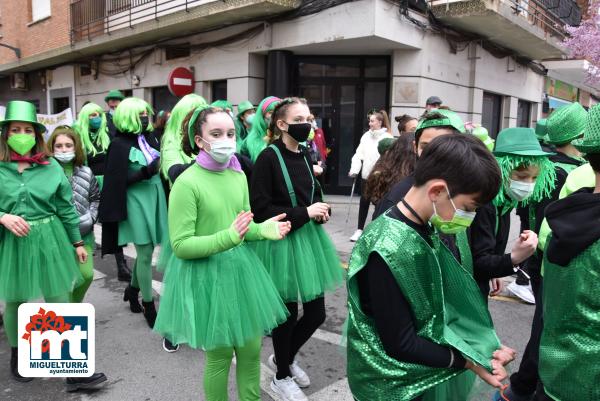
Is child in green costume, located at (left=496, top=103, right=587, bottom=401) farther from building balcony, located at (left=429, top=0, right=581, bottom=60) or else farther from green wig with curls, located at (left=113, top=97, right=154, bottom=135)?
building balcony, located at (left=429, top=0, right=581, bottom=60)

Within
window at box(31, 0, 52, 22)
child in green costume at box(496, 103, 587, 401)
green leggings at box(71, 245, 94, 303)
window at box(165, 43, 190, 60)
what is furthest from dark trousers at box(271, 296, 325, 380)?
window at box(31, 0, 52, 22)

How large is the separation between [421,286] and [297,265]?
162cm

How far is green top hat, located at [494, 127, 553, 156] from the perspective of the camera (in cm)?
262

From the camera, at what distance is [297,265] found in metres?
3.07

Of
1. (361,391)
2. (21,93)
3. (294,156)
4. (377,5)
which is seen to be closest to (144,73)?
(377,5)

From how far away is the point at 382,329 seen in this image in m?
1.52

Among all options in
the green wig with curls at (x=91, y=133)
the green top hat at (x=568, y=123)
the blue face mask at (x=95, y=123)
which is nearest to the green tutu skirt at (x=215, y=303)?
the green top hat at (x=568, y=123)

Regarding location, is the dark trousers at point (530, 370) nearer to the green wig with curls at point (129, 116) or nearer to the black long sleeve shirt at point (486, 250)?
the black long sleeve shirt at point (486, 250)

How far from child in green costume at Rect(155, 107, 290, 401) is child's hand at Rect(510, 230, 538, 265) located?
113 cm

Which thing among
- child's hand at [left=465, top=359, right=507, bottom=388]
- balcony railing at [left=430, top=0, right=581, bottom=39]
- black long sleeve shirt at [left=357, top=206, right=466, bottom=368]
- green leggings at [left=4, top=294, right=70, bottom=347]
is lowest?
green leggings at [left=4, top=294, right=70, bottom=347]

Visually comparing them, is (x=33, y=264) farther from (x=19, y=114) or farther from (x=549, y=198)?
(x=549, y=198)

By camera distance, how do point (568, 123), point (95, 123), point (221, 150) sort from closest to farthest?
point (221, 150)
point (568, 123)
point (95, 123)

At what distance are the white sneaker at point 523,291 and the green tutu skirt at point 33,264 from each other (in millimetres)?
4268

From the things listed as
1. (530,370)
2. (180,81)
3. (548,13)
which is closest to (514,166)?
(530,370)
